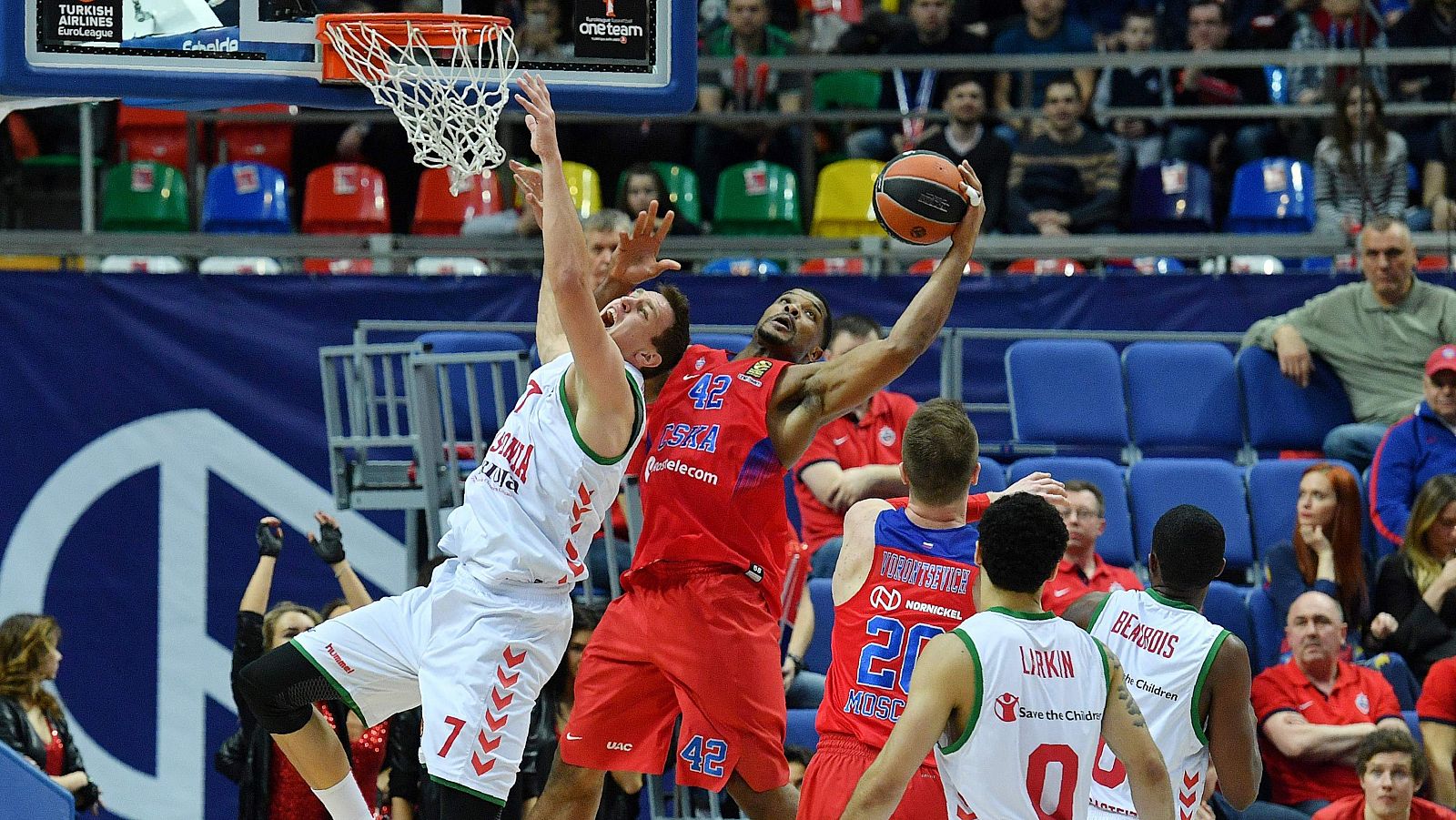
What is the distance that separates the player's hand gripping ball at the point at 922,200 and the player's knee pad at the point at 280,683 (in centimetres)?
247

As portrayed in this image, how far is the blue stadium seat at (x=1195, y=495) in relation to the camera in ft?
30.5

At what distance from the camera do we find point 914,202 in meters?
6.19

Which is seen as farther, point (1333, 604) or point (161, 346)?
point (161, 346)

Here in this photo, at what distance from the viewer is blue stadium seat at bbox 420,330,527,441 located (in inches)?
383

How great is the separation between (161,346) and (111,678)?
6.27ft

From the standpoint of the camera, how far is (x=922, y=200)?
20.2 ft

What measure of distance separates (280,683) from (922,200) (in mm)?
2683

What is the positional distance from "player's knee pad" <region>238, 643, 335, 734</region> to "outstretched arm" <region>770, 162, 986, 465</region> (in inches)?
71.7

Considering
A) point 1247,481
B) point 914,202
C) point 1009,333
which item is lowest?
point 1247,481

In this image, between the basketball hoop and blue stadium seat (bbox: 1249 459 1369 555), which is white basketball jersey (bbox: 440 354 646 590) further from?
blue stadium seat (bbox: 1249 459 1369 555)

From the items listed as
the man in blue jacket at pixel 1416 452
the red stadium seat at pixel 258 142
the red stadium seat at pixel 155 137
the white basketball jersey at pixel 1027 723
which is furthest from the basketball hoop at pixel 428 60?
the red stadium seat at pixel 155 137

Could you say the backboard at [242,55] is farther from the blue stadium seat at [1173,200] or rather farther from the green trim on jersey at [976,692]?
the blue stadium seat at [1173,200]

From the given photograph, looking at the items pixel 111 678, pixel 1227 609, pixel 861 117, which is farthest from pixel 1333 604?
pixel 111 678

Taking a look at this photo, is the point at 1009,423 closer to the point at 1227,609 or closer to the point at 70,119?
the point at 1227,609
